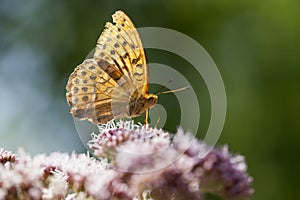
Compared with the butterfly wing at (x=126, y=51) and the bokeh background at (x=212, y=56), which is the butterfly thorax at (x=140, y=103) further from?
the bokeh background at (x=212, y=56)


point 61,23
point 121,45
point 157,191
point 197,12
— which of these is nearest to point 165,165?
point 157,191

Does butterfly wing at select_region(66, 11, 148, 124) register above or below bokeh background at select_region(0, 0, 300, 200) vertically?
below

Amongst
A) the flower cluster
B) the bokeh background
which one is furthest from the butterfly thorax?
the bokeh background

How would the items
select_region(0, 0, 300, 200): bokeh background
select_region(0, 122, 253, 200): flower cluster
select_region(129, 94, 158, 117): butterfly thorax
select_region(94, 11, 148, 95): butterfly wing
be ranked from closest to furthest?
select_region(0, 122, 253, 200): flower cluster < select_region(94, 11, 148, 95): butterfly wing < select_region(129, 94, 158, 117): butterfly thorax < select_region(0, 0, 300, 200): bokeh background

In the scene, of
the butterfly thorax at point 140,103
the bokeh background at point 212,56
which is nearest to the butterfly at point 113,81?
the butterfly thorax at point 140,103

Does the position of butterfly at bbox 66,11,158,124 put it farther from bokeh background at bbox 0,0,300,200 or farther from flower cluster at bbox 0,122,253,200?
bokeh background at bbox 0,0,300,200

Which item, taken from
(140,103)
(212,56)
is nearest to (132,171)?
(140,103)

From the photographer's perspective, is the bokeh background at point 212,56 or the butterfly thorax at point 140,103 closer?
the butterfly thorax at point 140,103
